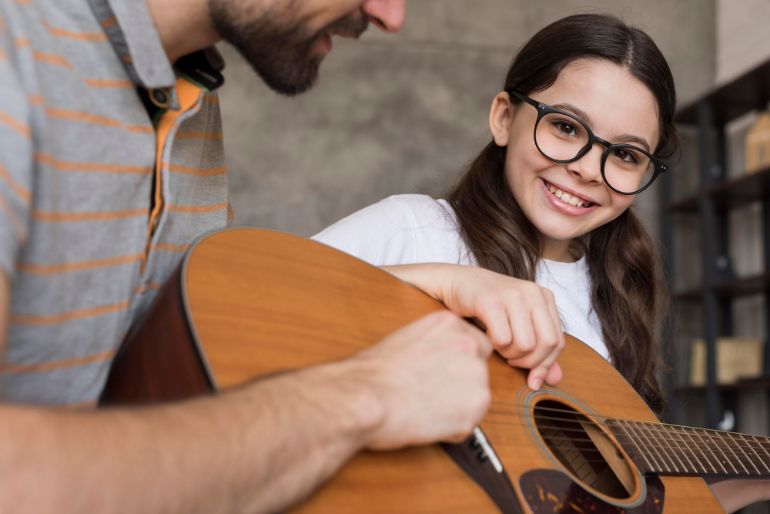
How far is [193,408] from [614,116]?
1.19m

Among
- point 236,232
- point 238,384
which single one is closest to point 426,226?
point 236,232

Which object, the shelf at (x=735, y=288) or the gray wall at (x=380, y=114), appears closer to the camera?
the shelf at (x=735, y=288)

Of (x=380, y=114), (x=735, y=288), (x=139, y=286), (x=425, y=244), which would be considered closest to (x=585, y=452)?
(x=425, y=244)

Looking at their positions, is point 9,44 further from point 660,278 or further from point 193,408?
point 660,278

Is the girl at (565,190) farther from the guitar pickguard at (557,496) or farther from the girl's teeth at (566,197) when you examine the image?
the guitar pickguard at (557,496)

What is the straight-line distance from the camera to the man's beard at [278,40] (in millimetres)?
970

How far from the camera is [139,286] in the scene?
1.00 metres

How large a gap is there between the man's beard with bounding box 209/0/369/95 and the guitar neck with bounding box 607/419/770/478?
0.69 metres

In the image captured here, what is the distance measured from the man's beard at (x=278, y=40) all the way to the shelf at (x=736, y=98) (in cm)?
317

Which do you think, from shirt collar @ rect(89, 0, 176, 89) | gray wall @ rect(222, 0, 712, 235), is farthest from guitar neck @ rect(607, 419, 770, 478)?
gray wall @ rect(222, 0, 712, 235)

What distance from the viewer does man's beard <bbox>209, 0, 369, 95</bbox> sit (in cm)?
97

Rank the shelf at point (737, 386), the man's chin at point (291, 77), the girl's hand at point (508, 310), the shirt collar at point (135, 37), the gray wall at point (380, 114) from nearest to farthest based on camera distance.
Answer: the shirt collar at point (135, 37) → the man's chin at point (291, 77) → the girl's hand at point (508, 310) → the shelf at point (737, 386) → the gray wall at point (380, 114)

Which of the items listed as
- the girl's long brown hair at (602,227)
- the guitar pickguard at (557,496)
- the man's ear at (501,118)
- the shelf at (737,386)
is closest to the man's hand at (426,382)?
the guitar pickguard at (557,496)

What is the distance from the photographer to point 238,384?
2.59 feet
